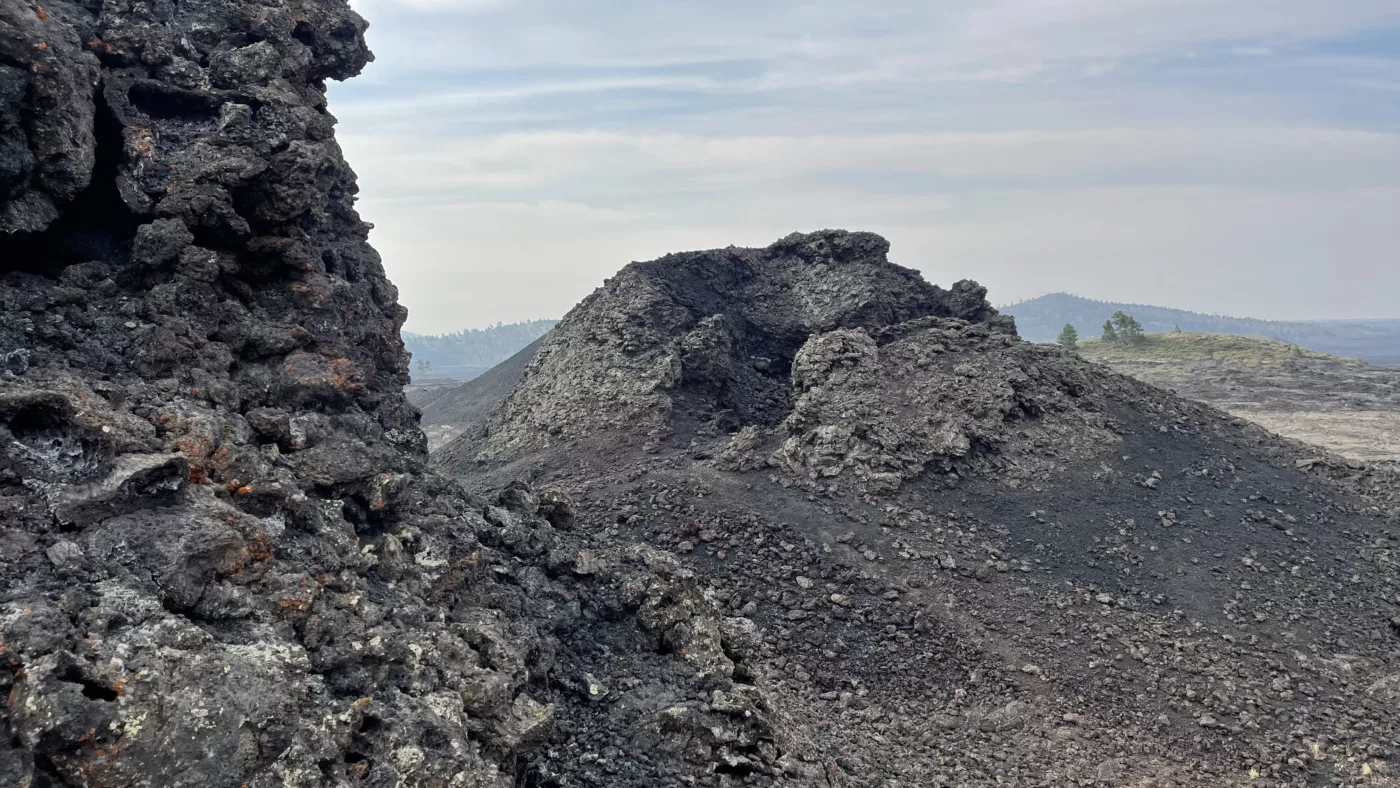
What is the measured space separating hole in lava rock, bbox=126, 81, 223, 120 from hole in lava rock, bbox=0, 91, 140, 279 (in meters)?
0.51

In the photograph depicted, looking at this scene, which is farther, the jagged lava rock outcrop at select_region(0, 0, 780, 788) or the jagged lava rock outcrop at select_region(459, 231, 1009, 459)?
the jagged lava rock outcrop at select_region(459, 231, 1009, 459)

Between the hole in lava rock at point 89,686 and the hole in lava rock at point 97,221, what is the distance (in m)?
4.88

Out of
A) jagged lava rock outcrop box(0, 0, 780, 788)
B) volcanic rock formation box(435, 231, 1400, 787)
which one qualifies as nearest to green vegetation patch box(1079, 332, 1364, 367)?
volcanic rock formation box(435, 231, 1400, 787)

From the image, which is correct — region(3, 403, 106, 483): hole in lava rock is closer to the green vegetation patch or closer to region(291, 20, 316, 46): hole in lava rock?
region(291, 20, 316, 46): hole in lava rock

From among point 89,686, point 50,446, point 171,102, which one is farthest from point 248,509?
point 171,102

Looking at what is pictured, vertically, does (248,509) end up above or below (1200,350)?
below

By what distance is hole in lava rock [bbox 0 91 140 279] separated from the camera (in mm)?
8633

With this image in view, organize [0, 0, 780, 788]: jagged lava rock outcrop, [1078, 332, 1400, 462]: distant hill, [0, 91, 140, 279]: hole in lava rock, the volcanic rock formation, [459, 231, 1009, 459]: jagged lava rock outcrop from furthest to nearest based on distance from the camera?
[1078, 332, 1400, 462]: distant hill, [459, 231, 1009, 459]: jagged lava rock outcrop, the volcanic rock formation, [0, 91, 140, 279]: hole in lava rock, [0, 0, 780, 788]: jagged lava rock outcrop

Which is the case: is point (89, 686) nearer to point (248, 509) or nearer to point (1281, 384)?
point (248, 509)

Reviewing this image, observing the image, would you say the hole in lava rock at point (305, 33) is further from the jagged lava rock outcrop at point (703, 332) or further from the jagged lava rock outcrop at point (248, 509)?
the jagged lava rock outcrop at point (703, 332)

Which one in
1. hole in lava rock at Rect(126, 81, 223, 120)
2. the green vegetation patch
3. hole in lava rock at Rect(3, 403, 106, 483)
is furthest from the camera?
the green vegetation patch

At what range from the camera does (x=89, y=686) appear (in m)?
5.53

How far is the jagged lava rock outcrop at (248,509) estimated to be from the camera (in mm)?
5891

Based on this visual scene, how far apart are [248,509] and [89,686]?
7.75ft
